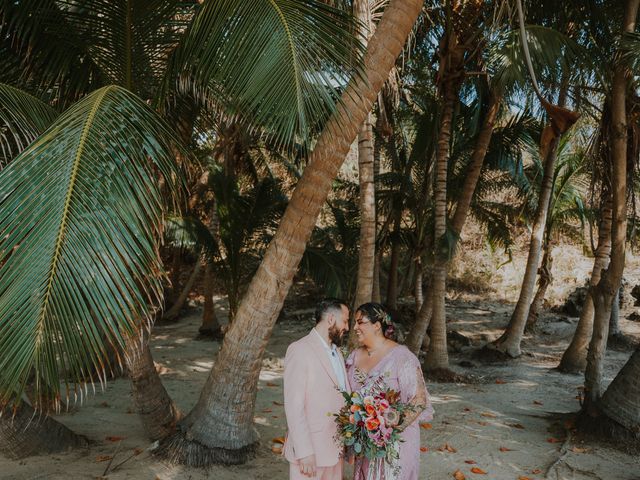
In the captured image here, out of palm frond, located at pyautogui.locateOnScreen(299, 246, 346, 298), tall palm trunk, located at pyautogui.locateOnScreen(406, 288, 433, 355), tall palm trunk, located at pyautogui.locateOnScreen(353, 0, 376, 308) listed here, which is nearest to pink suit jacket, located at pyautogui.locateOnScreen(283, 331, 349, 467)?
tall palm trunk, located at pyautogui.locateOnScreen(353, 0, 376, 308)

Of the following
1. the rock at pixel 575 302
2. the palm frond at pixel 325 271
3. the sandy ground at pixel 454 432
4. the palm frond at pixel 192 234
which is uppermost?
the palm frond at pixel 192 234

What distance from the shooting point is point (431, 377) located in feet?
32.2

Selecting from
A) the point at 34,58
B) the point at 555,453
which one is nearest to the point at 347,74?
the point at 34,58

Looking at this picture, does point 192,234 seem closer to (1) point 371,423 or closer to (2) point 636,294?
(1) point 371,423

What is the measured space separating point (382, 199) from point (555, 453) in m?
9.00

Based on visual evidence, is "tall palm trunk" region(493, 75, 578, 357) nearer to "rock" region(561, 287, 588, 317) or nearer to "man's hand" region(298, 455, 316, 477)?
"rock" region(561, 287, 588, 317)

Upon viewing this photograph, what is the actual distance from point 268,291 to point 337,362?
1214 mm

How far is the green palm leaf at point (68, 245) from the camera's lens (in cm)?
240

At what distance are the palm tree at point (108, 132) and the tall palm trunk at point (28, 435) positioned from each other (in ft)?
3.32

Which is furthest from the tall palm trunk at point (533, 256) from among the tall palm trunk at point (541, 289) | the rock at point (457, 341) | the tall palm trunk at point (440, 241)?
the tall palm trunk at point (541, 289)

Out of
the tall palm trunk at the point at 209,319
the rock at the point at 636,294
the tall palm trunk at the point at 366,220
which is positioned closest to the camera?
the tall palm trunk at the point at 366,220

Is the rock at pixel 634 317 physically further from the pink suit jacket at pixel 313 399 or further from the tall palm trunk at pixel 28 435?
the tall palm trunk at pixel 28 435

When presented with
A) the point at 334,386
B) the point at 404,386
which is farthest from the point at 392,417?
the point at 334,386

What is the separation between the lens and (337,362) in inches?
136
